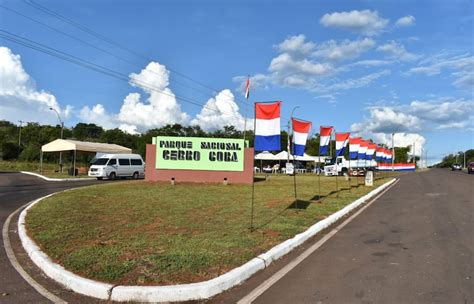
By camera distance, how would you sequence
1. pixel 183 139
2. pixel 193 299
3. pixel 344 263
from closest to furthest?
1. pixel 193 299
2. pixel 344 263
3. pixel 183 139

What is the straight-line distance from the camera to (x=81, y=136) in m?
102

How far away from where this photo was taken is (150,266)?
6398mm

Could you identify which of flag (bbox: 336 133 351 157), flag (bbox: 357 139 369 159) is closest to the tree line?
flag (bbox: 357 139 369 159)

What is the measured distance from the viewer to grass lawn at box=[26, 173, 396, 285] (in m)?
6.31

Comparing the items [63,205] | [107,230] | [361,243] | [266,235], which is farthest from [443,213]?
[63,205]

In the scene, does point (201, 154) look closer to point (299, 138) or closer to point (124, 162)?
point (124, 162)

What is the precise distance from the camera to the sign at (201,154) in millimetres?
27938

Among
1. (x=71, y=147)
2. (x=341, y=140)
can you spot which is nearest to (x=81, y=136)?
(x=71, y=147)

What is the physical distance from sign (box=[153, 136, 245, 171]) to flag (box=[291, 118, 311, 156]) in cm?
1323

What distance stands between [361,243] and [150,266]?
15.1ft

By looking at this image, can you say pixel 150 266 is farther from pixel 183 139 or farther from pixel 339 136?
pixel 183 139

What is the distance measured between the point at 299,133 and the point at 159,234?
7186mm

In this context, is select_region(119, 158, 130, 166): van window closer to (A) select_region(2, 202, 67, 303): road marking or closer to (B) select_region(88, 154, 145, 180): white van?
(B) select_region(88, 154, 145, 180): white van

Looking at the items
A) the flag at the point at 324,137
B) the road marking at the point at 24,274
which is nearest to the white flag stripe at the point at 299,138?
the flag at the point at 324,137
